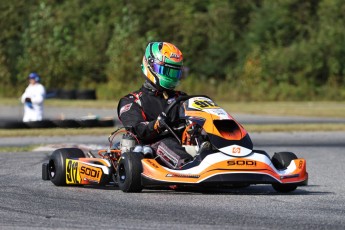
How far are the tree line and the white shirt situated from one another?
21.7 m

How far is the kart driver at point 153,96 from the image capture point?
9766mm

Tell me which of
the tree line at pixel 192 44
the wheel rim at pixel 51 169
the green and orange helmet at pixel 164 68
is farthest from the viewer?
the tree line at pixel 192 44

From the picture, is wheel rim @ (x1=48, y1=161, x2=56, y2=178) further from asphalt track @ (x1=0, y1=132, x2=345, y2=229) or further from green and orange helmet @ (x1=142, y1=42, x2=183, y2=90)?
green and orange helmet @ (x1=142, y1=42, x2=183, y2=90)

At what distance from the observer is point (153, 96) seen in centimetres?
1015

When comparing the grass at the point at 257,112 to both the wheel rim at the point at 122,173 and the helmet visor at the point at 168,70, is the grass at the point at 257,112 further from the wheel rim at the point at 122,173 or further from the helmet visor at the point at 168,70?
the wheel rim at the point at 122,173

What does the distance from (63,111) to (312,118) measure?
1032 cm

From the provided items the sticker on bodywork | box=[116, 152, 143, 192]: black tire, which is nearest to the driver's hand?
box=[116, 152, 143, 192]: black tire

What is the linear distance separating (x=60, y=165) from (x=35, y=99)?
11.3 meters

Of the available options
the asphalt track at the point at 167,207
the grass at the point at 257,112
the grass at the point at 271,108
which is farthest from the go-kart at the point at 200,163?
the grass at the point at 271,108

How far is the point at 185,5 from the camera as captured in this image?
56.8 meters

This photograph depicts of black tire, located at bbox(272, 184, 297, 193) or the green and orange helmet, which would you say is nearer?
black tire, located at bbox(272, 184, 297, 193)

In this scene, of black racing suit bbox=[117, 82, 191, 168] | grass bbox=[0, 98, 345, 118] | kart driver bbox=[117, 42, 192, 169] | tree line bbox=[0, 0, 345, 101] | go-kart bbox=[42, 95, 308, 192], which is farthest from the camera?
tree line bbox=[0, 0, 345, 101]

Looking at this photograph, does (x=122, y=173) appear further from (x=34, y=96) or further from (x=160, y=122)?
(x=34, y=96)

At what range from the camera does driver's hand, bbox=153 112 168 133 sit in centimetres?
947
